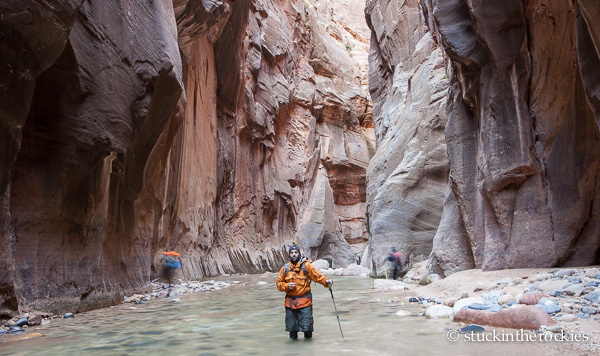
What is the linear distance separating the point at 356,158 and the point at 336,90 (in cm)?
766

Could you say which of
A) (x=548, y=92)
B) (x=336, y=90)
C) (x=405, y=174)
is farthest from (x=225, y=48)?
(x=336, y=90)

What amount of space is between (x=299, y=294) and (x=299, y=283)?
5.5 inches

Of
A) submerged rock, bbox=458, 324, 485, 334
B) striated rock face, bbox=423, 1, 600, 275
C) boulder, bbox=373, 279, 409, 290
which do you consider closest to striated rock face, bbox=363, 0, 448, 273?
boulder, bbox=373, 279, 409, 290

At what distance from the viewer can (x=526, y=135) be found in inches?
446

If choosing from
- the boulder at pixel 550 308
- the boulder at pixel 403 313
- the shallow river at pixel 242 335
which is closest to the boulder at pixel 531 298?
the boulder at pixel 550 308

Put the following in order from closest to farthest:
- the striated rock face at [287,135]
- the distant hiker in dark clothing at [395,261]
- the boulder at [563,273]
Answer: the boulder at [563,273], the distant hiker in dark clothing at [395,261], the striated rock face at [287,135]

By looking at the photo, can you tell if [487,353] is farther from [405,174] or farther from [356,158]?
[356,158]

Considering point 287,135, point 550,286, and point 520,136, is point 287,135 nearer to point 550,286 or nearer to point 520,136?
point 520,136

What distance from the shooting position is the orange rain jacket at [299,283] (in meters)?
5.98

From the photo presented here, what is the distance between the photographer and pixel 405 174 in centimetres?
2164

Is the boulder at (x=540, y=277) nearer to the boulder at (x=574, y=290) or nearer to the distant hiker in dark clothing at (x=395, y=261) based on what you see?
the boulder at (x=574, y=290)

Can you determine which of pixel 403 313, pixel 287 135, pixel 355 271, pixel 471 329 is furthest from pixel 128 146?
pixel 287 135

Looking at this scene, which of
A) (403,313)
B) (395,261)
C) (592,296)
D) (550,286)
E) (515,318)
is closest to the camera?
(515,318)

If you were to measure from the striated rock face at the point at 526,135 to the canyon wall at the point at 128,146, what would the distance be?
26.2 ft
